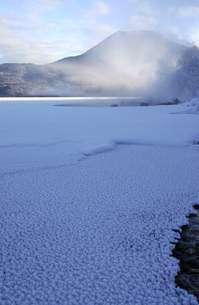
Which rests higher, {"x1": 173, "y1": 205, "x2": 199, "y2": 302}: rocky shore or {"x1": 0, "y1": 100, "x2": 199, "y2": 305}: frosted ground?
{"x1": 0, "y1": 100, "x2": 199, "y2": 305}: frosted ground

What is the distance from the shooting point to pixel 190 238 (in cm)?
193

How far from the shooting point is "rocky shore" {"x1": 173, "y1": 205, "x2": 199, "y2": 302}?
1439 mm

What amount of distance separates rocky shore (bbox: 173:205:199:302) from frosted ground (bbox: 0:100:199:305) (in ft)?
0.20

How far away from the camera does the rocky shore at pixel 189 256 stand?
1439 millimetres

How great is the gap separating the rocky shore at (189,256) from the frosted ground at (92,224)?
0.06m

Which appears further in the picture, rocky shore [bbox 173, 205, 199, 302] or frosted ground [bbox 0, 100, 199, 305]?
rocky shore [bbox 173, 205, 199, 302]

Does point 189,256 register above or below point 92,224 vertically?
below

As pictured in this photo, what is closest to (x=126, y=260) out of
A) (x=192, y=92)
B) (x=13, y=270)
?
(x=13, y=270)

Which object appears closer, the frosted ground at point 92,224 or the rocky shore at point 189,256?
the frosted ground at point 92,224

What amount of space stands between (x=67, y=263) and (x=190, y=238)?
3.07ft

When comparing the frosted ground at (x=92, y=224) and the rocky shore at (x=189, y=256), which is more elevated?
the frosted ground at (x=92, y=224)

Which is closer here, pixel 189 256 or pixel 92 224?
pixel 189 256

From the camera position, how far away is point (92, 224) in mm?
1915

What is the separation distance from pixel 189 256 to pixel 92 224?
26.3 inches
